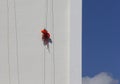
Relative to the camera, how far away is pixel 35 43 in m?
3.71

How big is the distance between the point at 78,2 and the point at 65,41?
51cm

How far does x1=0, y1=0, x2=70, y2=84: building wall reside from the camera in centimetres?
368

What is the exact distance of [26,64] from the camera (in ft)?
12.3

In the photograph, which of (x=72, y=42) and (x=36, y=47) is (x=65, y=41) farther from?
(x=36, y=47)

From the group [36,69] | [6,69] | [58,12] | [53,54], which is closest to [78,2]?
[58,12]

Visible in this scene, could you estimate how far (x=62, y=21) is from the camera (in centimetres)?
368

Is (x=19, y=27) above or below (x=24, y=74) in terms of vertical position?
above

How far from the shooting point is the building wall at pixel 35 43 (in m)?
3.68

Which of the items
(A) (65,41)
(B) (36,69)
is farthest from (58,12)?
(B) (36,69)

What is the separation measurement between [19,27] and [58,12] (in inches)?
20.4

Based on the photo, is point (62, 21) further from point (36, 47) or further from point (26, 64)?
point (26, 64)

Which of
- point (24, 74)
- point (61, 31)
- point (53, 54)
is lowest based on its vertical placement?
point (24, 74)

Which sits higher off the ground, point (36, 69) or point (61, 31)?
point (61, 31)

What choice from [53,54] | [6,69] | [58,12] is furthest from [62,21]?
[6,69]
